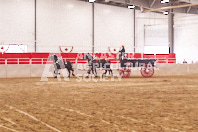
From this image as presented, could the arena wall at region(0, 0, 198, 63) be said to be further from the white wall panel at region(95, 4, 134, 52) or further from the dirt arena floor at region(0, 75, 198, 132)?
the dirt arena floor at region(0, 75, 198, 132)

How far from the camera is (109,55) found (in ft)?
105

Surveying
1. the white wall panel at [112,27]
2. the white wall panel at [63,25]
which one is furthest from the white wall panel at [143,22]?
the white wall panel at [63,25]

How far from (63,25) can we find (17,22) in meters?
4.47

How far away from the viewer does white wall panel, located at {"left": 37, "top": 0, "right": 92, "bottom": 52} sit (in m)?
29.5

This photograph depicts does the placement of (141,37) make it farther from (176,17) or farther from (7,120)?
(7,120)

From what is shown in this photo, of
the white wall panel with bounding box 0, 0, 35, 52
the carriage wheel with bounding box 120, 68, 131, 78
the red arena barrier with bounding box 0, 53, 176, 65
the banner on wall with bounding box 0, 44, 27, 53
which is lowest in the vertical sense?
the carriage wheel with bounding box 120, 68, 131, 78

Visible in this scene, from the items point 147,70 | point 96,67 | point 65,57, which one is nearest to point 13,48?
point 65,57

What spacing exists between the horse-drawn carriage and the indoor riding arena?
0.19 ft

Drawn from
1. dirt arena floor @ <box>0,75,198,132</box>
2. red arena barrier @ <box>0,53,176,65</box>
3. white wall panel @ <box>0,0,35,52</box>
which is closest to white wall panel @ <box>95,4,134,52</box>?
red arena barrier @ <box>0,53,176,65</box>

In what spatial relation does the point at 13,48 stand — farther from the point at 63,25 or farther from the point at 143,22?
the point at 143,22

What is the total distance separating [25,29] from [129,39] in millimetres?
11517

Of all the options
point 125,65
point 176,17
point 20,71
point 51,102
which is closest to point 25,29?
point 20,71

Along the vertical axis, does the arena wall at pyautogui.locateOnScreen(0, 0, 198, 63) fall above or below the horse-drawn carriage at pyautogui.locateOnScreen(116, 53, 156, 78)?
above

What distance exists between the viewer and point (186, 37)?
3659cm
